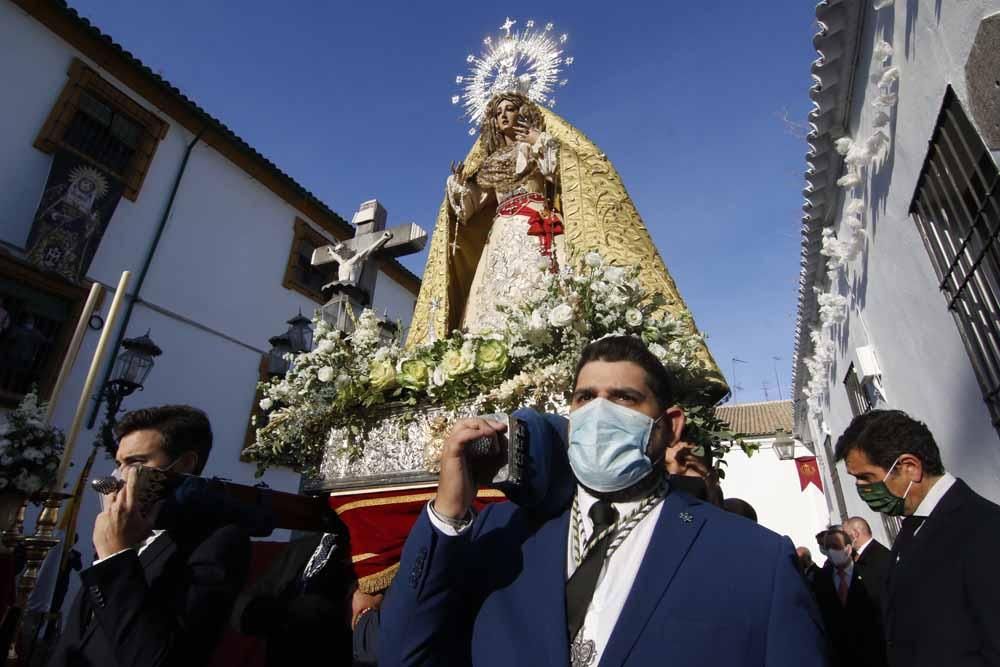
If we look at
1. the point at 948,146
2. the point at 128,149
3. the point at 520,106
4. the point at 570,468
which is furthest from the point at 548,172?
the point at 128,149

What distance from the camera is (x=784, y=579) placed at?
1175 mm

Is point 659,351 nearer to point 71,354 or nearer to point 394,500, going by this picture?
point 394,500

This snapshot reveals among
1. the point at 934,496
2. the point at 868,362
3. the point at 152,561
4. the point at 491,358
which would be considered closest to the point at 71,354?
the point at 152,561

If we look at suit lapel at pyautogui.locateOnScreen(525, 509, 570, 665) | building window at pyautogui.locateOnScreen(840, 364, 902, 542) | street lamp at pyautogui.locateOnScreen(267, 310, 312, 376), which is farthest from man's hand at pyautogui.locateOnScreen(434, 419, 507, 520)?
building window at pyautogui.locateOnScreen(840, 364, 902, 542)

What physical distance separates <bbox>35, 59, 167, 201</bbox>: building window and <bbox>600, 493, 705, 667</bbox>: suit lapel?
11.5 metres

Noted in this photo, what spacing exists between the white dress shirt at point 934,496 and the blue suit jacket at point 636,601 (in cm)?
156

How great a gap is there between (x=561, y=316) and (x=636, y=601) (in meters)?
1.41

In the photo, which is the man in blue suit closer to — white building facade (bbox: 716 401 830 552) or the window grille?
the window grille

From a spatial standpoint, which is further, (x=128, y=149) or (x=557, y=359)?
(x=128, y=149)

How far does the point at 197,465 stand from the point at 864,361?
6509mm

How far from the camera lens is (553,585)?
50.7 inches

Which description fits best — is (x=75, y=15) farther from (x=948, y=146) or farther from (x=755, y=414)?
(x=755, y=414)

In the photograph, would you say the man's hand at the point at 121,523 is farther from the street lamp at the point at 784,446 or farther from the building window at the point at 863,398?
the street lamp at the point at 784,446

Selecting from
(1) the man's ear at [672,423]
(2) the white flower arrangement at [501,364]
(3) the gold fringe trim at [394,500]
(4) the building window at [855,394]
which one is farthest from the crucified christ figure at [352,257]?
(4) the building window at [855,394]
